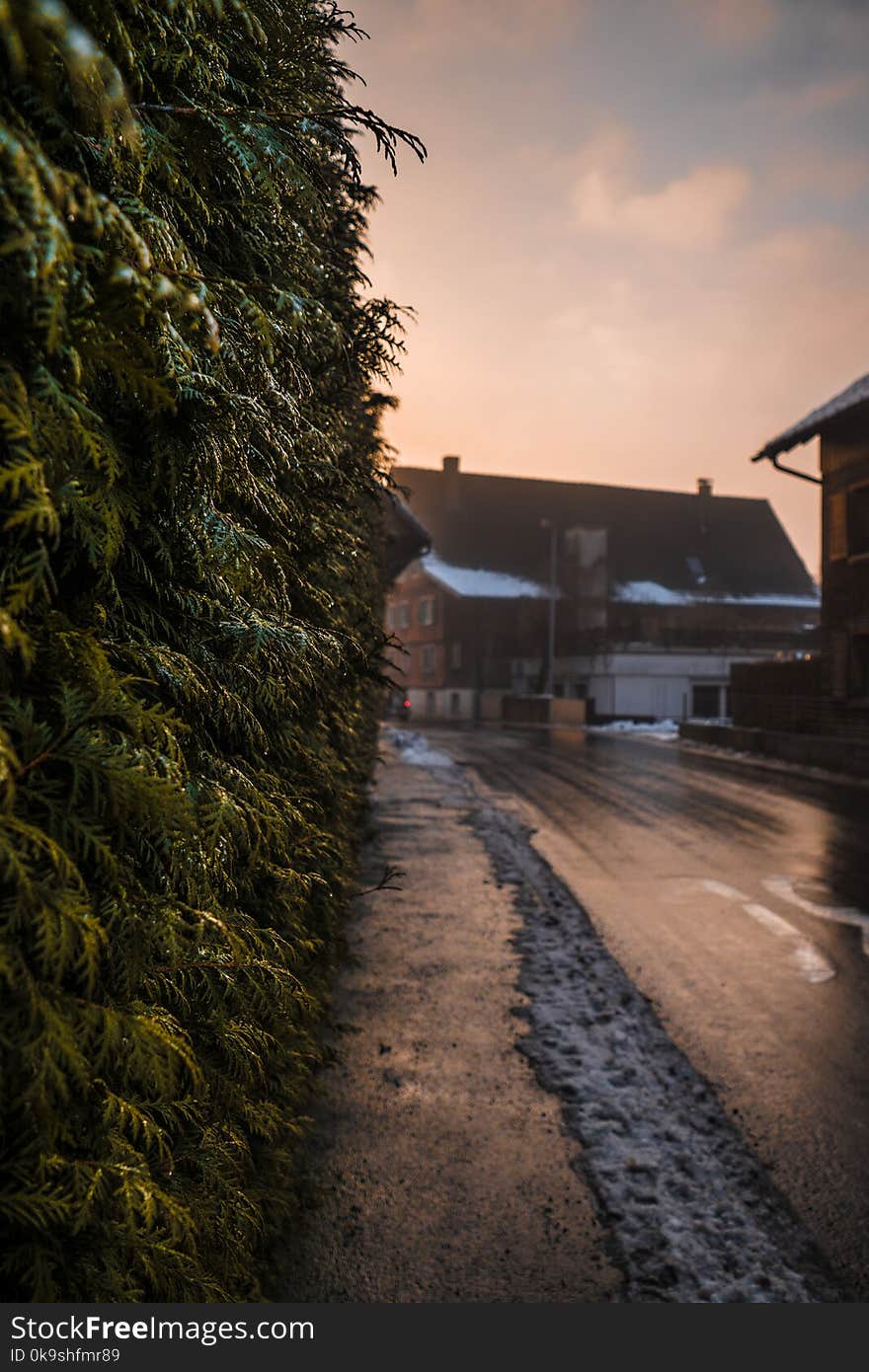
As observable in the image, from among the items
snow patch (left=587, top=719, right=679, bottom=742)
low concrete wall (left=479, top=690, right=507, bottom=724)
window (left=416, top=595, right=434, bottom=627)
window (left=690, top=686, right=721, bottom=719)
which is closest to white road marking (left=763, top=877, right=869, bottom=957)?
snow patch (left=587, top=719, right=679, bottom=742)

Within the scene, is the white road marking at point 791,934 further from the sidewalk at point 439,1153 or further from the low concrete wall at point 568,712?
the low concrete wall at point 568,712

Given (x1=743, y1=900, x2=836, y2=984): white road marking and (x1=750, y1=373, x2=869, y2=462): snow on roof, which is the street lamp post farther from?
(x1=743, y1=900, x2=836, y2=984): white road marking

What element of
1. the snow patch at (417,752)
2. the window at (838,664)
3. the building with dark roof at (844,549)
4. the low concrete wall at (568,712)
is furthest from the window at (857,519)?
the low concrete wall at (568,712)

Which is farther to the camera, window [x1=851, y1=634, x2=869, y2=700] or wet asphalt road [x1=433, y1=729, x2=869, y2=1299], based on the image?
window [x1=851, y1=634, x2=869, y2=700]

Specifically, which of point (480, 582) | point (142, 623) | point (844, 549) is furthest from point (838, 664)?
point (480, 582)

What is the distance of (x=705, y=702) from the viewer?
40469 millimetres

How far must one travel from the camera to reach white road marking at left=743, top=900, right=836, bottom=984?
524 cm

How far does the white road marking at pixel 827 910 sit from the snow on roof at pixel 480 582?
4043 centimetres

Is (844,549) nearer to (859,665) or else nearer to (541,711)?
(859,665)

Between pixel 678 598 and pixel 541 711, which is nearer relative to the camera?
pixel 541 711

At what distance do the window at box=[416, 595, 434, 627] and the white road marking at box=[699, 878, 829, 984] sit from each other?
1667 inches

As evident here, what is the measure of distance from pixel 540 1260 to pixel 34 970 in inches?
84.6

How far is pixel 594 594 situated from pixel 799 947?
4304 cm

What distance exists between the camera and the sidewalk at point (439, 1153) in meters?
2.46
